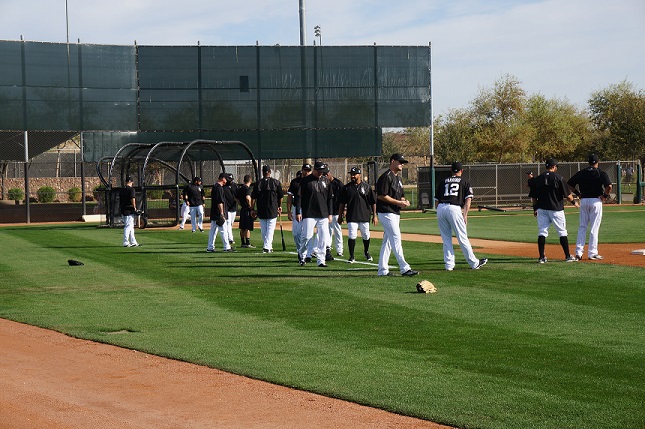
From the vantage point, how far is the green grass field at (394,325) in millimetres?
7555

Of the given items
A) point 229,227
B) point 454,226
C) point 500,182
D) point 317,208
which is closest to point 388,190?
point 454,226

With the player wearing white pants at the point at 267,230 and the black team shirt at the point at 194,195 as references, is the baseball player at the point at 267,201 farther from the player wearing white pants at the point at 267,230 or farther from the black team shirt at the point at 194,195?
the black team shirt at the point at 194,195

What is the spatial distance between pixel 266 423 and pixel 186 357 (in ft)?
8.89

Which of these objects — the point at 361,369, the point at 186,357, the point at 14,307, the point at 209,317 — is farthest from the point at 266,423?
the point at 14,307

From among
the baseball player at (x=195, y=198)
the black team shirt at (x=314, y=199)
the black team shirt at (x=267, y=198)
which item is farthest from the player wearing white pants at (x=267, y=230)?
the baseball player at (x=195, y=198)

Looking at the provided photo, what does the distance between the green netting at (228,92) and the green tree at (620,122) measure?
1316 inches

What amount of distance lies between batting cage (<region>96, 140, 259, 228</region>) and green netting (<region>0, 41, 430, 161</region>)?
1507 mm

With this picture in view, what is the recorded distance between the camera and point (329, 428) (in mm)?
6824

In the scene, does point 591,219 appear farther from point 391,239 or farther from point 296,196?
point 296,196

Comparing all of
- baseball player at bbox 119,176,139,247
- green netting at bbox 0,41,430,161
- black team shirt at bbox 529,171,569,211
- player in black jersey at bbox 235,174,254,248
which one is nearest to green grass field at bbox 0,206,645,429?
black team shirt at bbox 529,171,569,211

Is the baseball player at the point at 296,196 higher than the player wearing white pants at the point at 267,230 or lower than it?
higher

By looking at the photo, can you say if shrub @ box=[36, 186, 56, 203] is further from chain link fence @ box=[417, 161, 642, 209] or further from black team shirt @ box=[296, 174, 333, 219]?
black team shirt @ box=[296, 174, 333, 219]

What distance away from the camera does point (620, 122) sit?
76.6 m

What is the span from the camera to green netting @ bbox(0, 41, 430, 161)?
4425cm
